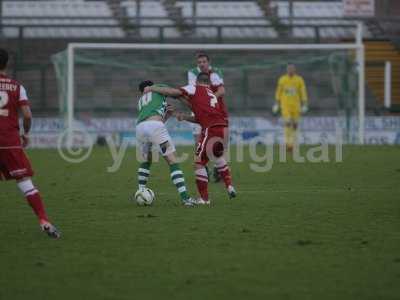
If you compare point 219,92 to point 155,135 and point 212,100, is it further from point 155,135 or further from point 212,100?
point 155,135

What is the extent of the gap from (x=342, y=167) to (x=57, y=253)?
12921 millimetres

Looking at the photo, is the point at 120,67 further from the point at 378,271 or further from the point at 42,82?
the point at 378,271

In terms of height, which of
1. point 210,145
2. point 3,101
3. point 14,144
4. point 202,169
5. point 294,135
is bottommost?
point 294,135

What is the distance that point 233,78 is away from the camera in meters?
31.7

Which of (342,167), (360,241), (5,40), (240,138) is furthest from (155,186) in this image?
(5,40)

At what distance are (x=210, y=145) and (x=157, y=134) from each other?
93 cm

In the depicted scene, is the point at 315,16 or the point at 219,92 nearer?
the point at 219,92

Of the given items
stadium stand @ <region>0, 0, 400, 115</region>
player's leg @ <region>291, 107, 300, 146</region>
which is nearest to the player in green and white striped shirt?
player's leg @ <region>291, 107, 300, 146</region>

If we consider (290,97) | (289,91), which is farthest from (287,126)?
(289,91)

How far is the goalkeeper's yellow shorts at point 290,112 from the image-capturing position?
2673 centimetres

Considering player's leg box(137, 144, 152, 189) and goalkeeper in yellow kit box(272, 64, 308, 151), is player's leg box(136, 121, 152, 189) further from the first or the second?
goalkeeper in yellow kit box(272, 64, 308, 151)

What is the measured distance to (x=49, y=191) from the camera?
16.2 meters

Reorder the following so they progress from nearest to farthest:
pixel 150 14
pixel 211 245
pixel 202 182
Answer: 1. pixel 211 245
2. pixel 202 182
3. pixel 150 14

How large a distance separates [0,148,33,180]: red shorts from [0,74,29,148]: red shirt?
7 cm
